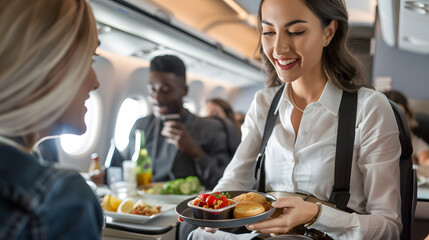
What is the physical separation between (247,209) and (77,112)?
2.29ft

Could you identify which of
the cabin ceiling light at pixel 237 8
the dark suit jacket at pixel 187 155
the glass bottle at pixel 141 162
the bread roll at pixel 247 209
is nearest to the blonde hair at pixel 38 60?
the bread roll at pixel 247 209

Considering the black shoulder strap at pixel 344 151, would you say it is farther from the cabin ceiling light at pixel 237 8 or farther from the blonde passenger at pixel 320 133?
the cabin ceiling light at pixel 237 8

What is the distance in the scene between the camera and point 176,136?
10.4 ft

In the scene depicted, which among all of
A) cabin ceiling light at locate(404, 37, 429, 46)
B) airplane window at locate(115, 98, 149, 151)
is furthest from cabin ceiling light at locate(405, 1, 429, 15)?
airplane window at locate(115, 98, 149, 151)

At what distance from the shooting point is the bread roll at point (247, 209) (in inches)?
54.3

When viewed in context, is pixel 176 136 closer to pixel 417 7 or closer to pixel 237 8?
pixel 417 7

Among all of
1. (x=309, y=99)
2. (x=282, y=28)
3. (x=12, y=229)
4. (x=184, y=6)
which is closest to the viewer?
(x=12, y=229)

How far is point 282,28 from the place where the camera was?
1.65 meters

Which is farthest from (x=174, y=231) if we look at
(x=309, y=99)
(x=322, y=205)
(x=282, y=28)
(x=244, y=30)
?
(x=244, y=30)

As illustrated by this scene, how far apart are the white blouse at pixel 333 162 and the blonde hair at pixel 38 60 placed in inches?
43.1

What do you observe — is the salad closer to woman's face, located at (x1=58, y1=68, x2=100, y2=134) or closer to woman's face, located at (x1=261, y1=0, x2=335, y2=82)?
woman's face, located at (x1=261, y1=0, x2=335, y2=82)

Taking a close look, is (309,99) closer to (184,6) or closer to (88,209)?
(88,209)

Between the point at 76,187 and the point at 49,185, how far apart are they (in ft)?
0.19

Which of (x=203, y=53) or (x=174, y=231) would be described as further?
(x=203, y=53)
